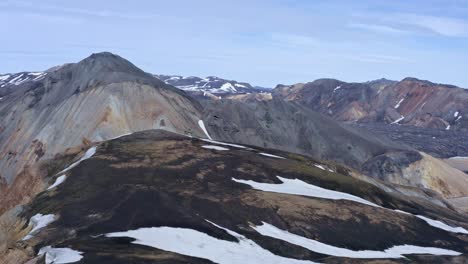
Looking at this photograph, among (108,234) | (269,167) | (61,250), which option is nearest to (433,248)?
(269,167)

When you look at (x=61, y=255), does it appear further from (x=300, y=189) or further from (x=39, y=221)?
(x=300, y=189)

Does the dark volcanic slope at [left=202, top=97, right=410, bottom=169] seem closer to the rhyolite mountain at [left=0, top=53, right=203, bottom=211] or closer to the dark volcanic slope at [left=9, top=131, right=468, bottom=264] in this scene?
the rhyolite mountain at [left=0, top=53, right=203, bottom=211]

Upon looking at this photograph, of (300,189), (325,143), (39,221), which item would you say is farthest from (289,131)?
(39,221)

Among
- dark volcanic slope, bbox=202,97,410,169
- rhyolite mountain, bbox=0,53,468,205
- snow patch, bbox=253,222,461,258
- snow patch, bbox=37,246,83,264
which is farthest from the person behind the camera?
dark volcanic slope, bbox=202,97,410,169

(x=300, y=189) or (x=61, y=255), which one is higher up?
(x=61, y=255)

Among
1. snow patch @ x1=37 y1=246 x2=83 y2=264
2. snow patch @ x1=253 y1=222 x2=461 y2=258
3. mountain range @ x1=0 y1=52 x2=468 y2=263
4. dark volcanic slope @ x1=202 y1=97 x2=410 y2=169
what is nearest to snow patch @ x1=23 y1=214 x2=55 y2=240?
mountain range @ x1=0 y1=52 x2=468 y2=263
